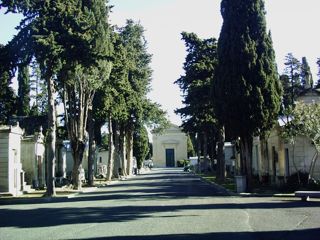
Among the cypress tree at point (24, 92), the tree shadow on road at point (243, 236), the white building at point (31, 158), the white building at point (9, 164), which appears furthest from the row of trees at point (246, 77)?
the cypress tree at point (24, 92)

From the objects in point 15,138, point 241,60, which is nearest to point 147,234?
point 241,60

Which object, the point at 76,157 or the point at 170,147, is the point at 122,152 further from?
the point at 170,147

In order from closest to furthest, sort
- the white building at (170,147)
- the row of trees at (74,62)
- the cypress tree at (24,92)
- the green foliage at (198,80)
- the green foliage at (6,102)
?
the row of trees at (74,62) < the green foliage at (198,80) < the green foliage at (6,102) < the cypress tree at (24,92) < the white building at (170,147)

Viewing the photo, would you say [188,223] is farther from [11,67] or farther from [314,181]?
[11,67]

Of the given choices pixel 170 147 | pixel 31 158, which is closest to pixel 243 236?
pixel 31 158

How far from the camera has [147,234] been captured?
12.2 m

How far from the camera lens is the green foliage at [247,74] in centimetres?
2844

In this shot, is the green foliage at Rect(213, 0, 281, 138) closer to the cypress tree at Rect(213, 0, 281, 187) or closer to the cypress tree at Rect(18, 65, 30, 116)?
the cypress tree at Rect(213, 0, 281, 187)

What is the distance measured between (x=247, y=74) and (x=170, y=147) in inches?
3762

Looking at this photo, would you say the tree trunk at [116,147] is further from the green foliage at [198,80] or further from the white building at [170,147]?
the white building at [170,147]

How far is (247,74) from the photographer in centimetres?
2873

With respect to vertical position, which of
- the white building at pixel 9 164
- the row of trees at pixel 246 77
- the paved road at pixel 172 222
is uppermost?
the row of trees at pixel 246 77

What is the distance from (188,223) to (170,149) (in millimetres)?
109958

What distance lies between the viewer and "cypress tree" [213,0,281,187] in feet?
93.4
